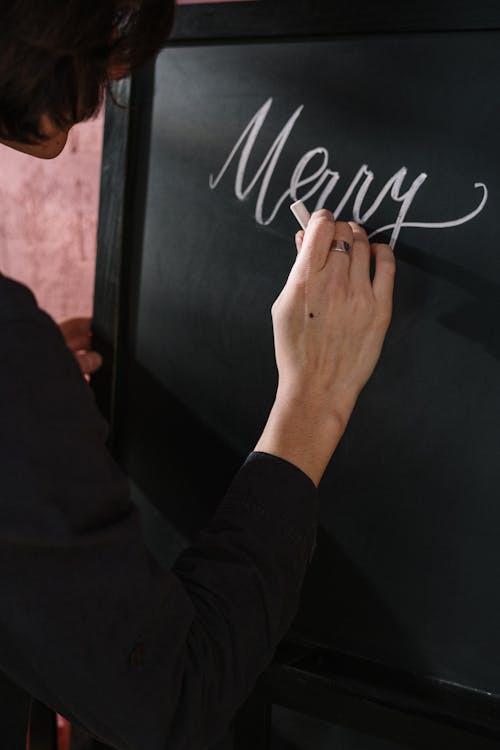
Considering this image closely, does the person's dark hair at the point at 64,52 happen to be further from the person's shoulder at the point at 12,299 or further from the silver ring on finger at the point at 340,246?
the silver ring on finger at the point at 340,246

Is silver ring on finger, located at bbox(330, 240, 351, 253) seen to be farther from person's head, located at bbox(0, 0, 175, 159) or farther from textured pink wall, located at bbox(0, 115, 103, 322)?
textured pink wall, located at bbox(0, 115, 103, 322)

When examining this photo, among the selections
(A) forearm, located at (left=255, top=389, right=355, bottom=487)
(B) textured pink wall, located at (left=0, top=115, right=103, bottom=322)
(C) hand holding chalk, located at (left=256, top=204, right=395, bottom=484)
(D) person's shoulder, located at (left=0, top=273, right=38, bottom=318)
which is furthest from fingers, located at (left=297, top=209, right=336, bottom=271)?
(B) textured pink wall, located at (left=0, top=115, right=103, bottom=322)

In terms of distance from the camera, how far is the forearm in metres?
0.72

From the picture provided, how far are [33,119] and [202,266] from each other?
16.8 inches

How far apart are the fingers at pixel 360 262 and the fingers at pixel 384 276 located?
0.6 inches

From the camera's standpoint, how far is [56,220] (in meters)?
1.45

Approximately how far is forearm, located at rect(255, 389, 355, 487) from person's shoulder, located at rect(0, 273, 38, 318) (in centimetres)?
28

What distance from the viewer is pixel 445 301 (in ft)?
2.76

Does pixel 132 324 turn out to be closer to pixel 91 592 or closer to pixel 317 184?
pixel 317 184

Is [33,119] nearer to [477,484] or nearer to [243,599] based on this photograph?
[243,599]

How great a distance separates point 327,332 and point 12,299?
13.7 inches

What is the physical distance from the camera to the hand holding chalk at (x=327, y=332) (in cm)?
76

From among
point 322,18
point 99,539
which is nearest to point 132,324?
point 322,18

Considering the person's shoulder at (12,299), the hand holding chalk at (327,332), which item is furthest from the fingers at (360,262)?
the person's shoulder at (12,299)
